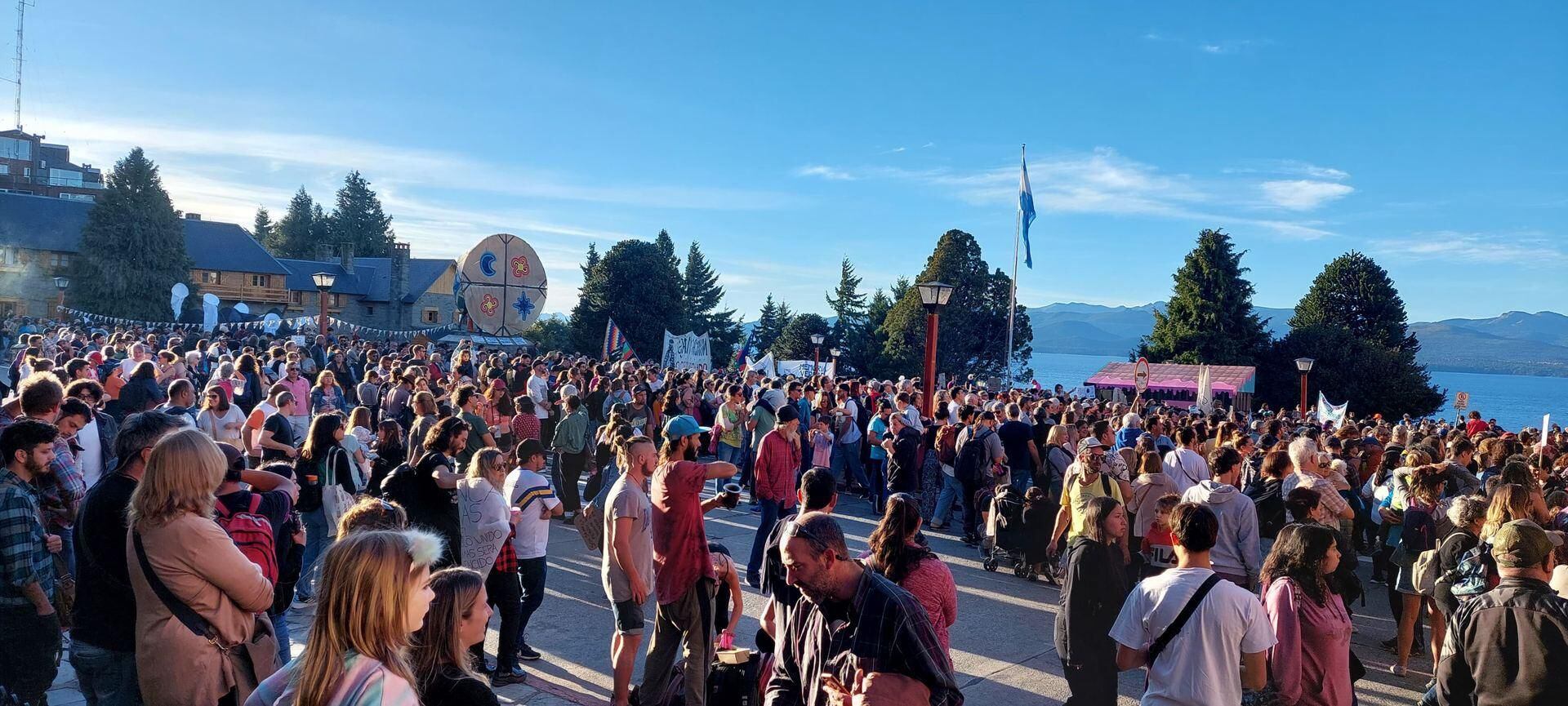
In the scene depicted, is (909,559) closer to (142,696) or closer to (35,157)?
(142,696)

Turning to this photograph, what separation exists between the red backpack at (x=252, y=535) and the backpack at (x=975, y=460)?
841cm

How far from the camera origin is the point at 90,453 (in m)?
6.75

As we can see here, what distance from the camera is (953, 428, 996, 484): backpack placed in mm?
11141

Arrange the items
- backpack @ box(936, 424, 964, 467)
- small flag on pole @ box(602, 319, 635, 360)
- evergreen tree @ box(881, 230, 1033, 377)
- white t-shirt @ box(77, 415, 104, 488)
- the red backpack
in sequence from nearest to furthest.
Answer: the red backpack, white t-shirt @ box(77, 415, 104, 488), backpack @ box(936, 424, 964, 467), small flag on pole @ box(602, 319, 635, 360), evergreen tree @ box(881, 230, 1033, 377)

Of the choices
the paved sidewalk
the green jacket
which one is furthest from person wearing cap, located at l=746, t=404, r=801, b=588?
the green jacket

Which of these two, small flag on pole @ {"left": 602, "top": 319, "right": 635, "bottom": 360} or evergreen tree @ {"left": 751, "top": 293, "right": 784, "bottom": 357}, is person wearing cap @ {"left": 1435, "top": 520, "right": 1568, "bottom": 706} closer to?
small flag on pole @ {"left": 602, "top": 319, "right": 635, "bottom": 360}

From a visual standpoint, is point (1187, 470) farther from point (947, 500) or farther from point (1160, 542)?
point (947, 500)

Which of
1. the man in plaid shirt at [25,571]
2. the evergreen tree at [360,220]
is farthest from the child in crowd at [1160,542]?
the evergreen tree at [360,220]

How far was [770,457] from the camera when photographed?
8.31m

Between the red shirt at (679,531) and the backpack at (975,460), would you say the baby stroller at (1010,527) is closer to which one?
the backpack at (975,460)

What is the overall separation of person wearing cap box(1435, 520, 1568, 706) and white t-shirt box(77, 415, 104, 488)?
8232mm

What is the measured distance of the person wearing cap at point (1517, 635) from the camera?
3848 millimetres

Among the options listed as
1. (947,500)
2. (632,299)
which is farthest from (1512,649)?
(632,299)

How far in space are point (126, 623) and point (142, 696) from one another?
13.8 inches
